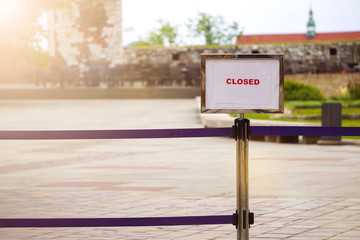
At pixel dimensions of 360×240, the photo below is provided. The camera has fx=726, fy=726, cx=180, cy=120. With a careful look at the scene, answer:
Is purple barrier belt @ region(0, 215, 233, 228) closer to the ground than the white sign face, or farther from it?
closer to the ground

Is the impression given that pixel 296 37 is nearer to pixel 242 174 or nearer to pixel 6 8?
pixel 6 8

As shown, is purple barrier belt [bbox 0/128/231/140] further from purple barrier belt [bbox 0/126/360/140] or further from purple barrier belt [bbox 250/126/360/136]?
purple barrier belt [bbox 250/126/360/136]

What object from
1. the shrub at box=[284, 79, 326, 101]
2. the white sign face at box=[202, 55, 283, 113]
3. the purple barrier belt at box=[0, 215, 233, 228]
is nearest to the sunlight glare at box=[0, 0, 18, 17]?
the shrub at box=[284, 79, 326, 101]

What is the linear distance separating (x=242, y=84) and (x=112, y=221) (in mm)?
1175

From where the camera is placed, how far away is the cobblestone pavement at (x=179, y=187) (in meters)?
5.78

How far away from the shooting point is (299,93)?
28.7m

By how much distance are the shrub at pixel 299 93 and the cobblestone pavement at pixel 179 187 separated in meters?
14.4

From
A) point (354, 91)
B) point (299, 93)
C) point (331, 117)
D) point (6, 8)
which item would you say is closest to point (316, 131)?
point (331, 117)

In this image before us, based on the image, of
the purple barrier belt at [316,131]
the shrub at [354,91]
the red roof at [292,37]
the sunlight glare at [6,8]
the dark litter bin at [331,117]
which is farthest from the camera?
the red roof at [292,37]

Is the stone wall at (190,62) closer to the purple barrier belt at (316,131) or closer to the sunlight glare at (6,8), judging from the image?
the sunlight glare at (6,8)

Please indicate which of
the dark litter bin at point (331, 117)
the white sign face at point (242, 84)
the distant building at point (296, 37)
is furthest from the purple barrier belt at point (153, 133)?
the distant building at point (296, 37)

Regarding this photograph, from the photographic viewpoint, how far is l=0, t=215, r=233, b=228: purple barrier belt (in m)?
4.52

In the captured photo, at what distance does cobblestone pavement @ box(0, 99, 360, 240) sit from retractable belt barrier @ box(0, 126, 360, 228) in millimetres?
888

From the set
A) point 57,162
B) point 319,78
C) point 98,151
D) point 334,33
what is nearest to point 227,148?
point 98,151
